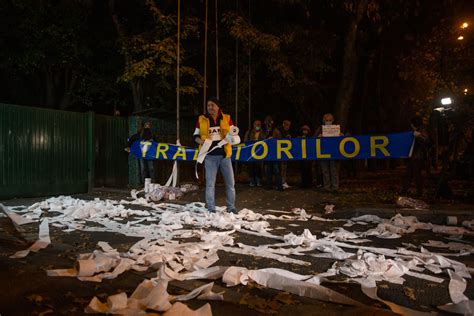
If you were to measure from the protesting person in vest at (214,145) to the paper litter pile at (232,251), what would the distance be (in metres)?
0.40

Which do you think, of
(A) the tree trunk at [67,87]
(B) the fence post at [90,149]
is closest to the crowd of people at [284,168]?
(B) the fence post at [90,149]

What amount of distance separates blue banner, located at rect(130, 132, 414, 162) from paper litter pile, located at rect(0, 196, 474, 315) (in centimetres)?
254

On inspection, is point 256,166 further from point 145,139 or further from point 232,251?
point 232,251

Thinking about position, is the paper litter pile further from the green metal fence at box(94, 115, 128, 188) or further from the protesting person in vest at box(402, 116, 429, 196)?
the green metal fence at box(94, 115, 128, 188)

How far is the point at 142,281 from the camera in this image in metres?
4.18

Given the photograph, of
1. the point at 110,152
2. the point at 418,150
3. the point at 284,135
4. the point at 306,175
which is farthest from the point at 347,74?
the point at 110,152

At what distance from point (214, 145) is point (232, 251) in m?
3.17

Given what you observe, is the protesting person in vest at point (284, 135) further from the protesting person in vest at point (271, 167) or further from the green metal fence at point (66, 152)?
the green metal fence at point (66, 152)

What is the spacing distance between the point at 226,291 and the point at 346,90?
13.9 metres

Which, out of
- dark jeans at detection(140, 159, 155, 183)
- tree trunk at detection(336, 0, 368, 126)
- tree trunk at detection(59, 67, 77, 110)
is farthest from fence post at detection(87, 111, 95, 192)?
tree trunk at detection(336, 0, 368, 126)

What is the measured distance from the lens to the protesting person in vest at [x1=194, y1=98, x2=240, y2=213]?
824 centimetres

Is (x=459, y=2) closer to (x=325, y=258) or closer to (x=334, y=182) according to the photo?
(x=334, y=182)

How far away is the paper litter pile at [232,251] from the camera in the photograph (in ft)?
12.2

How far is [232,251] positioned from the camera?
→ 17.8ft
